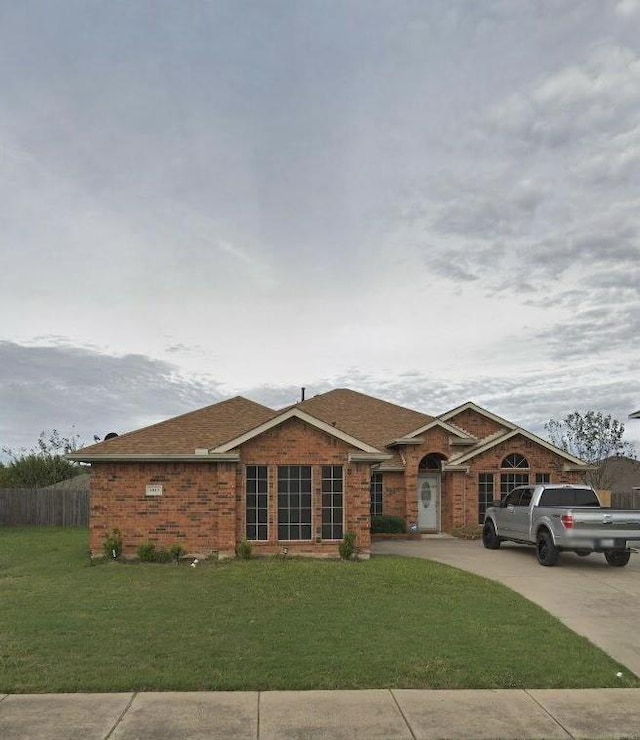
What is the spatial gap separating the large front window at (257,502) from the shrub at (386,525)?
22.4 ft

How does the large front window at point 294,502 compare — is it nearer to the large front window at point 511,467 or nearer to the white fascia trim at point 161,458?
the white fascia trim at point 161,458

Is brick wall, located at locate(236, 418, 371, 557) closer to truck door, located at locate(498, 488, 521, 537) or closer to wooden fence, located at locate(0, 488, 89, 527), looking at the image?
truck door, located at locate(498, 488, 521, 537)

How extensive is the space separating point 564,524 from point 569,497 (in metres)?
2.17

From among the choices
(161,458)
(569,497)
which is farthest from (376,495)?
(161,458)

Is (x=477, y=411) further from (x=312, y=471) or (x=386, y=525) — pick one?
(x=312, y=471)

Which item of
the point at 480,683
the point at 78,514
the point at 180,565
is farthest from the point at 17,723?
the point at 78,514

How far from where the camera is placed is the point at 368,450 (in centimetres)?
1684

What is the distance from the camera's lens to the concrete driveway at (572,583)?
9.80m

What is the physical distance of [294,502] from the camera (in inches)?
669

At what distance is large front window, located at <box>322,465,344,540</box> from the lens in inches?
666

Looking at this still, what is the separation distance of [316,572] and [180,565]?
3523mm

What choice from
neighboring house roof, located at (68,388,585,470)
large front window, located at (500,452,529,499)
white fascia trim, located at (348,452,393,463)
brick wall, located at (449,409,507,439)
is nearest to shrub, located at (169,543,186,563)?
neighboring house roof, located at (68,388,585,470)

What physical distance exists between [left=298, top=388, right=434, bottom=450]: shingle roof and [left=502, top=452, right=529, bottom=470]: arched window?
396cm

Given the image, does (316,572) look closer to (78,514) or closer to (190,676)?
(190,676)
